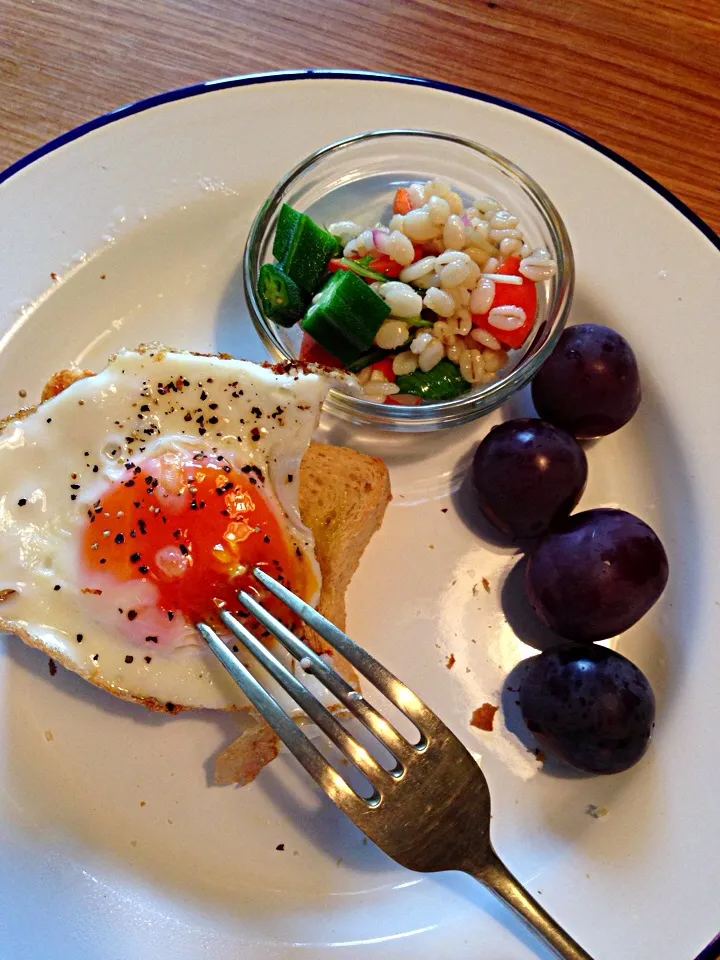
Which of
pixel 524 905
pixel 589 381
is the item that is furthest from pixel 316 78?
pixel 524 905

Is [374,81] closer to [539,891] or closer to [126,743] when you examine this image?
[126,743]

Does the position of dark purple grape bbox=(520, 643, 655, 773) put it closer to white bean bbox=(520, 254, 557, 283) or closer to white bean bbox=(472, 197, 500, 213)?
white bean bbox=(520, 254, 557, 283)

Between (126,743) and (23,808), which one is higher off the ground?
(126,743)

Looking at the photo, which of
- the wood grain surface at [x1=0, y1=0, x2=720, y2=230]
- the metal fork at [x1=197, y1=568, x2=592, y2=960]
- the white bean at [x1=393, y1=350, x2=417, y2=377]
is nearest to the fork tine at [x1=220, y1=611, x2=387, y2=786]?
the metal fork at [x1=197, y1=568, x2=592, y2=960]

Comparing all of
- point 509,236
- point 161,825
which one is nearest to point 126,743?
point 161,825

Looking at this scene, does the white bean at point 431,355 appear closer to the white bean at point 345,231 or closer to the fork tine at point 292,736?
the white bean at point 345,231

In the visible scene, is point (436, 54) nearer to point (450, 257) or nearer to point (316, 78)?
point (316, 78)

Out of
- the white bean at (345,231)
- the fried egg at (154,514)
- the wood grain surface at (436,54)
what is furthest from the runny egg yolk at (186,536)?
the wood grain surface at (436,54)
